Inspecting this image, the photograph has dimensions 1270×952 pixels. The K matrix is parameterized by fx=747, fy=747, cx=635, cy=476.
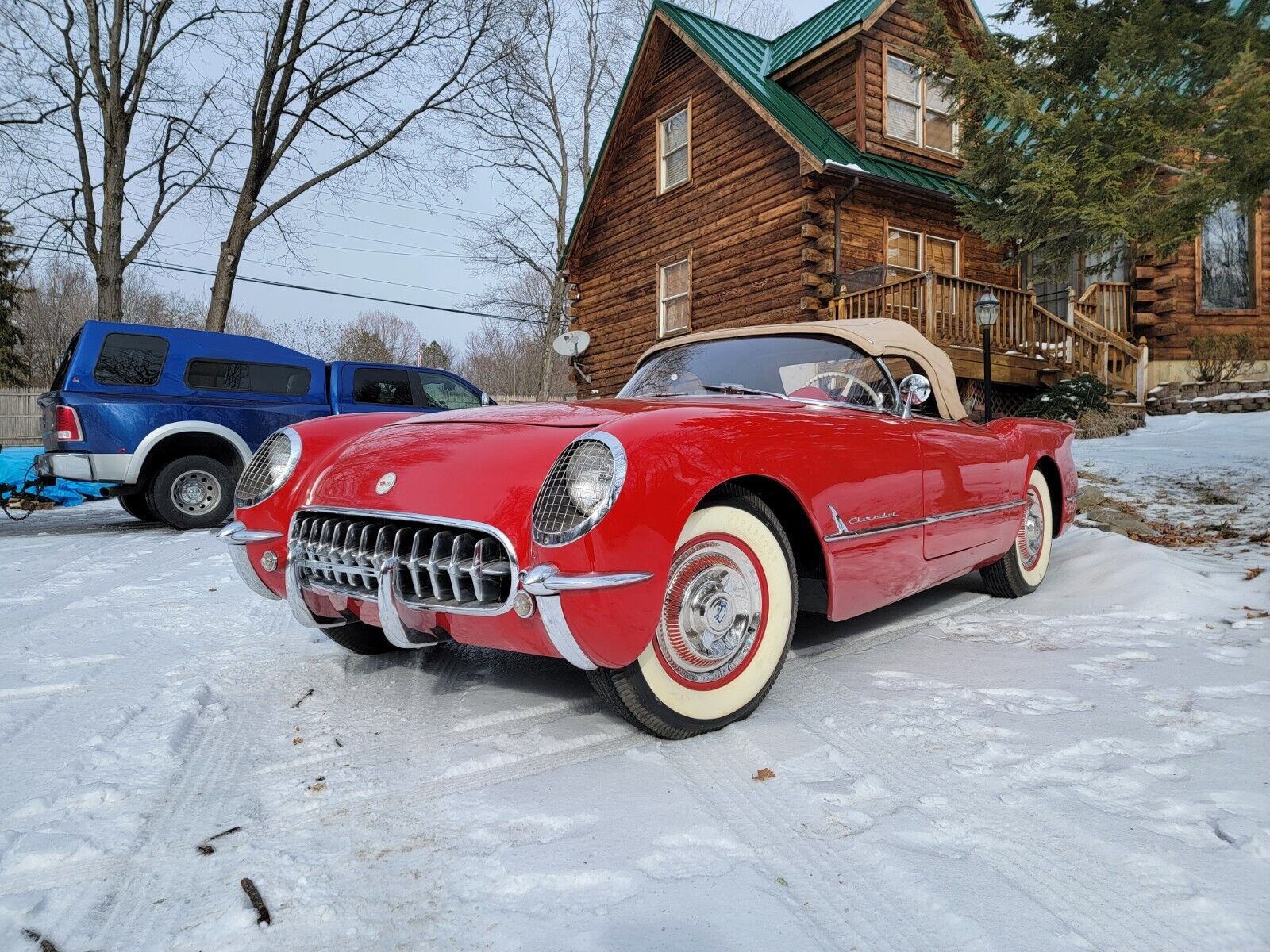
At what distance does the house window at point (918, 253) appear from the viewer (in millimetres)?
13734

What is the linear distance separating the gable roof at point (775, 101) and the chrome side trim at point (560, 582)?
11.5 metres

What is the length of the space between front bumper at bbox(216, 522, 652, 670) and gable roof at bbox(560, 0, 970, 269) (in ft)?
37.6

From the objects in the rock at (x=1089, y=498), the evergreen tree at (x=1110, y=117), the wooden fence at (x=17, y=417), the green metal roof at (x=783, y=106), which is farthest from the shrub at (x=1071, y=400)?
the wooden fence at (x=17, y=417)

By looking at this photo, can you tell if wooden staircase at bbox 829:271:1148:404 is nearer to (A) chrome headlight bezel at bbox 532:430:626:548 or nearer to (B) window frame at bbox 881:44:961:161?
(B) window frame at bbox 881:44:961:161

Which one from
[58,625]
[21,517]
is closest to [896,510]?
[58,625]

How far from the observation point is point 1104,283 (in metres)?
13.9

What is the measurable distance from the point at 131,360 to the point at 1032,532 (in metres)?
8.25

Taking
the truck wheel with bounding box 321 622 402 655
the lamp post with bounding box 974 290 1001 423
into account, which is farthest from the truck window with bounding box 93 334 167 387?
the lamp post with bounding box 974 290 1001 423

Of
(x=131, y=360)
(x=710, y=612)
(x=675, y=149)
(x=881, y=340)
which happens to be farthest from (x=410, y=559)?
(x=675, y=149)

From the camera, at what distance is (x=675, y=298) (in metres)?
15.9

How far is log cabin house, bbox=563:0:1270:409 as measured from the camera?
40.4 ft

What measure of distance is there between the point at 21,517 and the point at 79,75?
41.0 feet

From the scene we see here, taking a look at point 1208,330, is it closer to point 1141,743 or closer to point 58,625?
point 1141,743

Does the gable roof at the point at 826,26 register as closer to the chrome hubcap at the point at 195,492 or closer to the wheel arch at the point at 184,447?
the wheel arch at the point at 184,447
